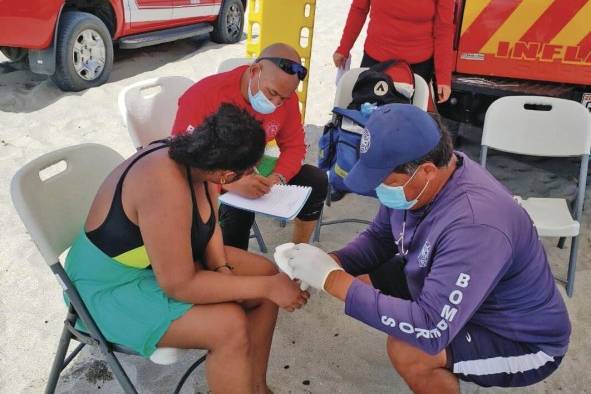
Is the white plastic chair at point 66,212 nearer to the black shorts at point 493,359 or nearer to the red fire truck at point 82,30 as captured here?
the black shorts at point 493,359

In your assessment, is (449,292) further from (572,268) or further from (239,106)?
(572,268)

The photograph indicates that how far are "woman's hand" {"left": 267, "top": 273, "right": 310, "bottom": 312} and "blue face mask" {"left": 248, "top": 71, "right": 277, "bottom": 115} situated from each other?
0.99 meters

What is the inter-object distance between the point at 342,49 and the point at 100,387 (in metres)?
2.71

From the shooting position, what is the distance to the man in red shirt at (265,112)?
8.32 ft

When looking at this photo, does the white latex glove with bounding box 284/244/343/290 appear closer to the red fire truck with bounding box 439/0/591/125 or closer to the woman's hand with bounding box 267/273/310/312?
the woman's hand with bounding box 267/273/310/312

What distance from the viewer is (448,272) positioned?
1.55 meters

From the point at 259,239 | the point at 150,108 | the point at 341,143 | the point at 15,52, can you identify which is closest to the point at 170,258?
Answer: the point at 150,108

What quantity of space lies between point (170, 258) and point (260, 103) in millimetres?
1138

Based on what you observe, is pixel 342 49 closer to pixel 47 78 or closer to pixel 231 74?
pixel 231 74

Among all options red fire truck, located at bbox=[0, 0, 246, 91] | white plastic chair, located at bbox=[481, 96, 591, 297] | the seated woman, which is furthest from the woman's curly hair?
red fire truck, located at bbox=[0, 0, 246, 91]

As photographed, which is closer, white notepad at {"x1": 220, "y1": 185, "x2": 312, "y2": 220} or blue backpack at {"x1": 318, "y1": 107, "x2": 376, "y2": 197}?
white notepad at {"x1": 220, "y1": 185, "x2": 312, "y2": 220}

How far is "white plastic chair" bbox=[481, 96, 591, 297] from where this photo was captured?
2930 mm

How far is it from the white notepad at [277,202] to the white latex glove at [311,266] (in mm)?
386

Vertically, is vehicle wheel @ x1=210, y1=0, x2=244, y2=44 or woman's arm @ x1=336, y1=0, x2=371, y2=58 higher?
woman's arm @ x1=336, y1=0, x2=371, y2=58
